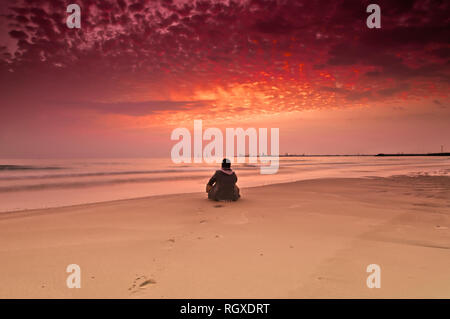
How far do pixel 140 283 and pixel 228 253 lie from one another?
1.62m

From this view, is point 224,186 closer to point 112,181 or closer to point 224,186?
point 224,186

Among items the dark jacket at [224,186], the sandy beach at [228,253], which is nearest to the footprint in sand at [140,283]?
the sandy beach at [228,253]

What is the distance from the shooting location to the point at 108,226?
6.62 meters

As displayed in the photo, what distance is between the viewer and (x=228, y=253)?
15.3 feet

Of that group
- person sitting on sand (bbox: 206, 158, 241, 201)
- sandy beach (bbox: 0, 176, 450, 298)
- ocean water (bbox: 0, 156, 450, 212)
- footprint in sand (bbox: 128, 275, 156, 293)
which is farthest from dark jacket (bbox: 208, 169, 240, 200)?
footprint in sand (bbox: 128, 275, 156, 293)

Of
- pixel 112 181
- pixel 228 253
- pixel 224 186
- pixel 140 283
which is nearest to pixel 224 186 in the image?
pixel 224 186

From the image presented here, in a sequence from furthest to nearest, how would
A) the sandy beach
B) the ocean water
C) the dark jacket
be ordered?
the ocean water < the dark jacket < the sandy beach

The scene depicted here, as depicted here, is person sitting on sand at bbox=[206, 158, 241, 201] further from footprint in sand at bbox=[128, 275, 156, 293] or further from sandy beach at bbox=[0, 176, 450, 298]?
footprint in sand at bbox=[128, 275, 156, 293]

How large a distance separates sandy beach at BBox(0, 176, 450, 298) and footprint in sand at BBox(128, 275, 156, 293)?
0.05 feet

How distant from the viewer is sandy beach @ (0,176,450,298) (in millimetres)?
3463

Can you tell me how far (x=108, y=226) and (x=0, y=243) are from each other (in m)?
2.07

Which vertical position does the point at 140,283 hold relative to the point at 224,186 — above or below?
below
